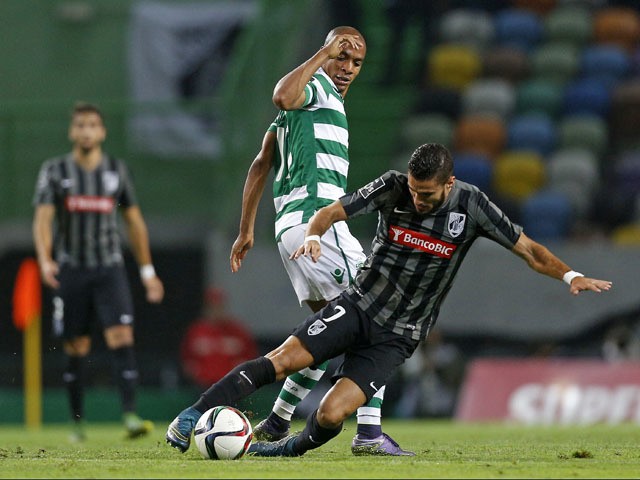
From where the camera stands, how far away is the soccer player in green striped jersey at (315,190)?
7.28 m

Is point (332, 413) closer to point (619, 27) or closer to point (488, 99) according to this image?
point (488, 99)

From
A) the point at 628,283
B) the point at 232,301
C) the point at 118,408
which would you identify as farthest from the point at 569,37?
the point at 118,408

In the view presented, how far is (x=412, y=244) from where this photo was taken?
6914 millimetres

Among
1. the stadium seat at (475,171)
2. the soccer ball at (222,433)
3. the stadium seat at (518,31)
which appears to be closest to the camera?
the soccer ball at (222,433)

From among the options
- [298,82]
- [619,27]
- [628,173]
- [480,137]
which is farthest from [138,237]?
[619,27]

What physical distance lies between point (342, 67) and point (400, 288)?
1374 mm

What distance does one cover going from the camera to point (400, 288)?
6980 millimetres

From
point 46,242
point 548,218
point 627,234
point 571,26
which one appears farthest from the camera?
point 571,26

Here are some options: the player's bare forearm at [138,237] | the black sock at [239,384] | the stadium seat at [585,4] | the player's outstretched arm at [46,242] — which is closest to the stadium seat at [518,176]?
the stadium seat at [585,4]

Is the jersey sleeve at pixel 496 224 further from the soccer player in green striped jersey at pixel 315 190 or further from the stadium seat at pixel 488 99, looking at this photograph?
the stadium seat at pixel 488 99

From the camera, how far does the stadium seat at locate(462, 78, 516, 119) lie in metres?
19.2

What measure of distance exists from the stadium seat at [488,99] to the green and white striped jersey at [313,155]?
11.7m

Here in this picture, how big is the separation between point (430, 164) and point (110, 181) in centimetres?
437

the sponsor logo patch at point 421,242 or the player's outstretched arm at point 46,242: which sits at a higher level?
the sponsor logo patch at point 421,242
